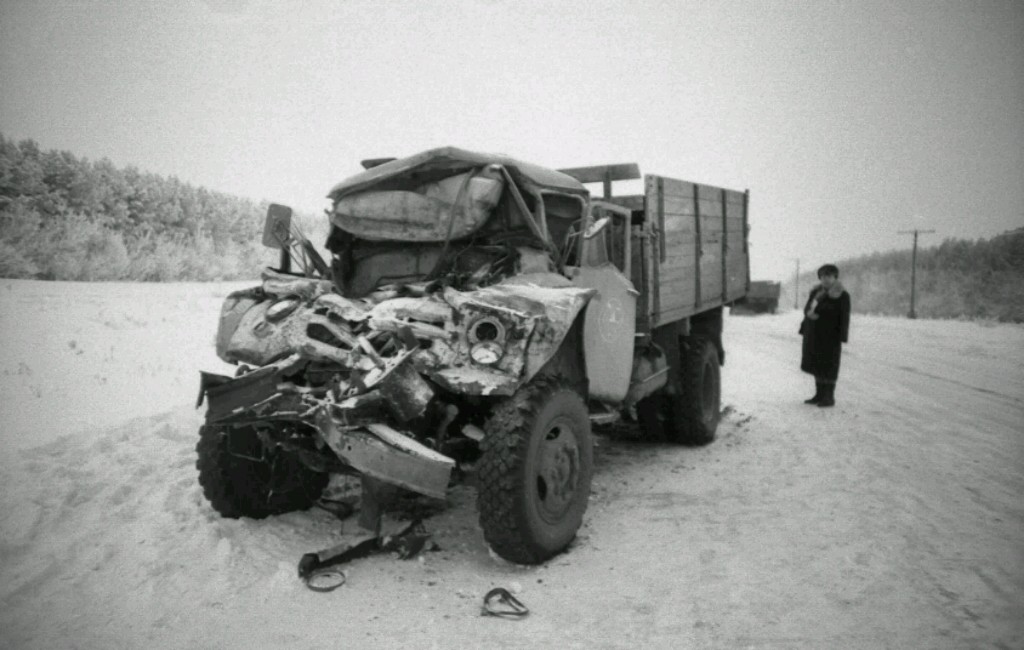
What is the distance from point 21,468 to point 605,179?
5470 mm

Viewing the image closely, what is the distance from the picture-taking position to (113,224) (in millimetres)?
12016

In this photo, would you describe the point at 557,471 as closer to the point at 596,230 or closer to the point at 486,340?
the point at 486,340

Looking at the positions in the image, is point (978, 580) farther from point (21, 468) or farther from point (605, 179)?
point (21, 468)

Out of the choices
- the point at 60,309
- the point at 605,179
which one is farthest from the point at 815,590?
the point at 60,309

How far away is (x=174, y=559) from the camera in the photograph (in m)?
3.67

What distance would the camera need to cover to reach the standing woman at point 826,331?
27.8ft

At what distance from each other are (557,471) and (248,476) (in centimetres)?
206

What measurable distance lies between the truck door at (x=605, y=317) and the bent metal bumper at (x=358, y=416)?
1495 millimetres

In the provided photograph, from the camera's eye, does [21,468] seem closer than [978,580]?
No

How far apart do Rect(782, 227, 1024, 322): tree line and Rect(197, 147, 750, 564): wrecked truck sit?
19249 mm

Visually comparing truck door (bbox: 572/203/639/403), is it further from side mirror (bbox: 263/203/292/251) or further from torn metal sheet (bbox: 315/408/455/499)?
side mirror (bbox: 263/203/292/251)

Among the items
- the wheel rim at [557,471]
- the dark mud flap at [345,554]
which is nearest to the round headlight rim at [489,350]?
the wheel rim at [557,471]

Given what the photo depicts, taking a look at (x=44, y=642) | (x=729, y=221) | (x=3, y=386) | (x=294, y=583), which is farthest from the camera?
(x=729, y=221)

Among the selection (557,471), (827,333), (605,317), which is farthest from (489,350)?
(827,333)
